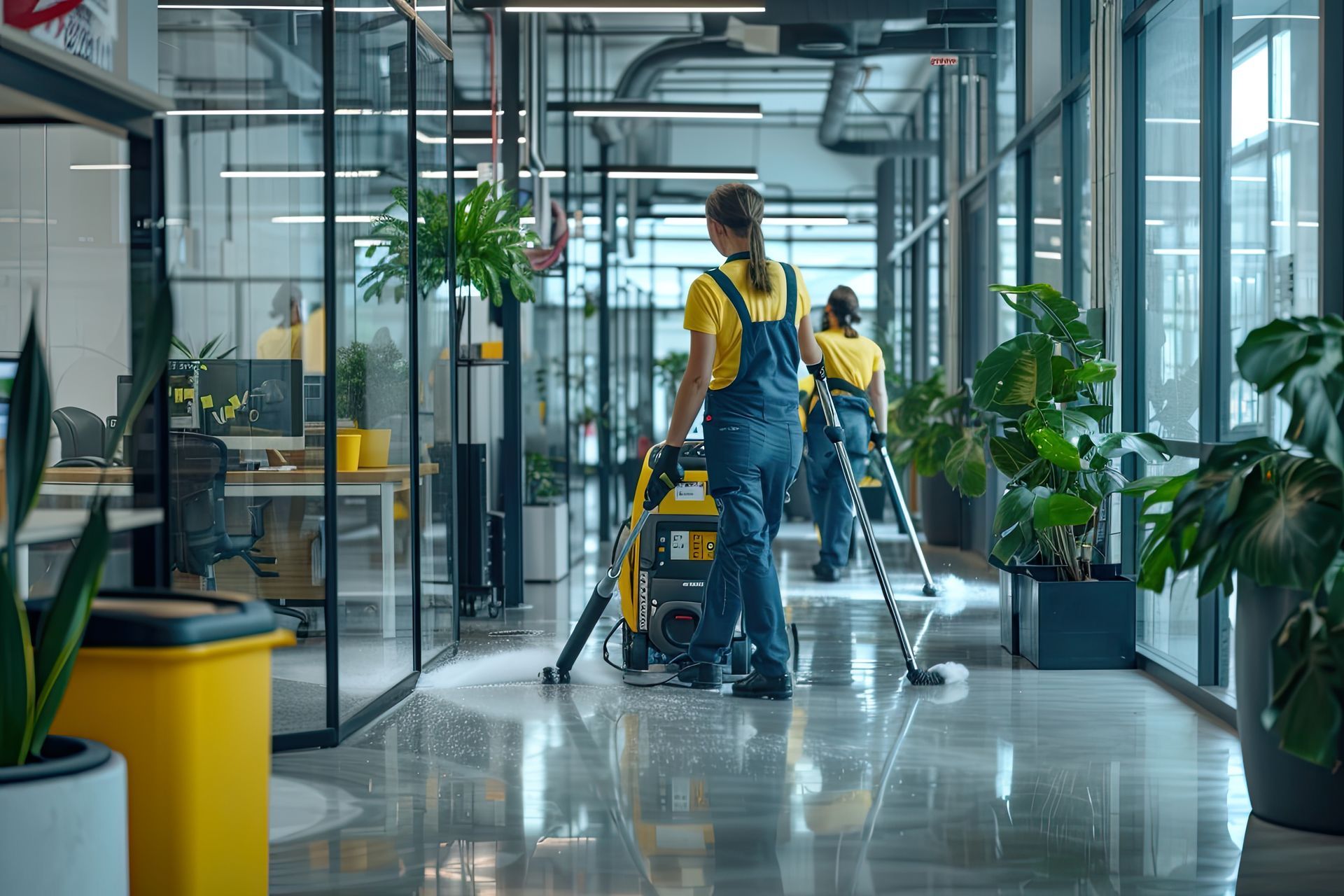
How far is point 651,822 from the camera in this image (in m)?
2.93

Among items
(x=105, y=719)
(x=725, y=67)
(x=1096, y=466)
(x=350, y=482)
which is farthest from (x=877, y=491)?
(x=105, y=719)

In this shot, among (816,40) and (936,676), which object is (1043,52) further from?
(936,676)

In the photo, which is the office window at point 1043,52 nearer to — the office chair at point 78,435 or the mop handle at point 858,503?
the mop handle at point 858,503

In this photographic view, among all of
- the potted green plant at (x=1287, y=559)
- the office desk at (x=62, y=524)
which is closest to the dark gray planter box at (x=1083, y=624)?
the potted green plant at (x=1287, y=559)

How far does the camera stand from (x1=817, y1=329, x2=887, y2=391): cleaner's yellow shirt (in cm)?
709

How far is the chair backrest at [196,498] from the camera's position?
179 inches

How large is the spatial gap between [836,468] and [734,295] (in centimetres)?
308

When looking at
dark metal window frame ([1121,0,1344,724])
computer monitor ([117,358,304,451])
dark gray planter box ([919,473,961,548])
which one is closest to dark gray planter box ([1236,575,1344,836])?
dark metal window frame ([1121,0,1344,724])

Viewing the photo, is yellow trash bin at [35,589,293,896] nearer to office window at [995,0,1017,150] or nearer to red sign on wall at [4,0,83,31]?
red sign on wall at [4,0,83,31]

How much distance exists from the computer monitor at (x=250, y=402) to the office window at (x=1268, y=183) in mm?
2920

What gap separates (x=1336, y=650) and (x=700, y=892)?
4.16ft

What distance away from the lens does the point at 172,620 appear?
2111 millimetres

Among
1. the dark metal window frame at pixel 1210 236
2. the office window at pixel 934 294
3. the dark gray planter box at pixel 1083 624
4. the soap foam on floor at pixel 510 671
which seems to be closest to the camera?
the dark metal window frame at pixel 1210 236

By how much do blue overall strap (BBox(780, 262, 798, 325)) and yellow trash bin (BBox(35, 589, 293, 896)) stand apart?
7.66 feet
